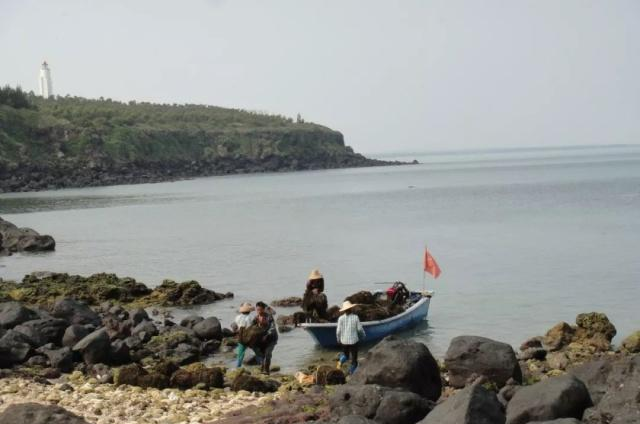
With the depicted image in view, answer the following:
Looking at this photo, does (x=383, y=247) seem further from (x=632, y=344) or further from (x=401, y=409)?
(x=401, y=409)

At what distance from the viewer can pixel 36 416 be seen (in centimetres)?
1040

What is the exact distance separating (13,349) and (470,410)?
39.3ft

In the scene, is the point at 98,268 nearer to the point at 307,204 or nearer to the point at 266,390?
the point at 266,390

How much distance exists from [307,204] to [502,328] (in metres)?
57.5

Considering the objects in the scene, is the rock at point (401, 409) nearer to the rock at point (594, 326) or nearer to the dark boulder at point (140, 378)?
the dark boulder at point (140, 378)

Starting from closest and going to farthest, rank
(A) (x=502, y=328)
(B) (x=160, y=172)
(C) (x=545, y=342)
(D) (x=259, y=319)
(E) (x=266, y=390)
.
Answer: (E) (x=266, y=390), (D) (x=259, y=319), (C) (x=545, y=342), (A) (x=502, y=328), (B) (x=160, y=172)

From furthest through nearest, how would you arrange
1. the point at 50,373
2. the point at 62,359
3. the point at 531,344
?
1. the point at 531,344
2. the point at 62,359
3. the point at 50,373

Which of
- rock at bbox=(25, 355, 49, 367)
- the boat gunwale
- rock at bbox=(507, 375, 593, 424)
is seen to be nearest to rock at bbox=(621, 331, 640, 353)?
the boat gunwale

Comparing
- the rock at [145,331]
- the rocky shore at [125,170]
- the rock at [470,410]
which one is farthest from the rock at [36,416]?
the rocky shore at [125,170]

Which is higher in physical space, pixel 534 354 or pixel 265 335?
pixel 265 335

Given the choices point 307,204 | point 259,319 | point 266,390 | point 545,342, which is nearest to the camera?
point 266,390

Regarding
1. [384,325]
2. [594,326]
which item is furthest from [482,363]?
[594,326]

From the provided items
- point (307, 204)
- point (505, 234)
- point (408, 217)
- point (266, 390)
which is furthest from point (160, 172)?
point (266, 390)

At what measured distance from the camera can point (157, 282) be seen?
117 ft
